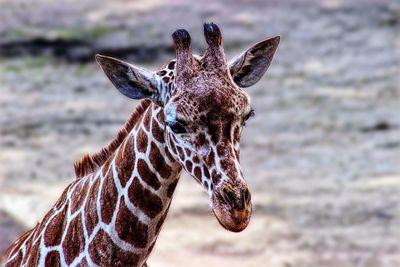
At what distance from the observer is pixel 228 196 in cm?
557

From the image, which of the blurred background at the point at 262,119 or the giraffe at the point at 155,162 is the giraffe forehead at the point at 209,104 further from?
the blurred background at the point at 262,119

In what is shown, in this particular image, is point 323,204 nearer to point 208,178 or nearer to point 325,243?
point 325,243

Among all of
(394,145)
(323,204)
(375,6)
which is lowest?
(323,204)

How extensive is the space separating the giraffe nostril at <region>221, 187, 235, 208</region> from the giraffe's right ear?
2.32 ft

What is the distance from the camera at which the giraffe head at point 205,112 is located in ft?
18.4

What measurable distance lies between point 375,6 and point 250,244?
1180 cm

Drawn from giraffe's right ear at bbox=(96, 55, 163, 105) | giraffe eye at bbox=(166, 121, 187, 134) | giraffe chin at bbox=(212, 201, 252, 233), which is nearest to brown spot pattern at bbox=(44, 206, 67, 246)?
giraffe's right ear at bbox=(96, 55, 163, 105)

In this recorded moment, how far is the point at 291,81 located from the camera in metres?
19.8

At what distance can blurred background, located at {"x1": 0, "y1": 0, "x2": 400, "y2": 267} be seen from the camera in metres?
13.1

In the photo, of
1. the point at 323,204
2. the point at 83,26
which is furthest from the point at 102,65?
the point at 83,26

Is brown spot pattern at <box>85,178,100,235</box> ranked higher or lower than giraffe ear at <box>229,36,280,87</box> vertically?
lower

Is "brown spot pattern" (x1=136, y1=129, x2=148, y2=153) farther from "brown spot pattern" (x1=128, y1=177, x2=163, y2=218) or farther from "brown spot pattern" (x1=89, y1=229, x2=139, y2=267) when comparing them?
"brown spot pattern" (x1=89, y1=229, x2=139, y2=267)

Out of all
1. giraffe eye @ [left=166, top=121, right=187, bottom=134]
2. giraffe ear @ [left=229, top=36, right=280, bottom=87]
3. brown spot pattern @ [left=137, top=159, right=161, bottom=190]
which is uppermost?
giraffe ear @ [left=229, top=36, right=280, bottom=87]

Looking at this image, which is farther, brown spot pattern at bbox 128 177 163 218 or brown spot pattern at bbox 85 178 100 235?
brown spot pattern at bbox 85 178 100 235
